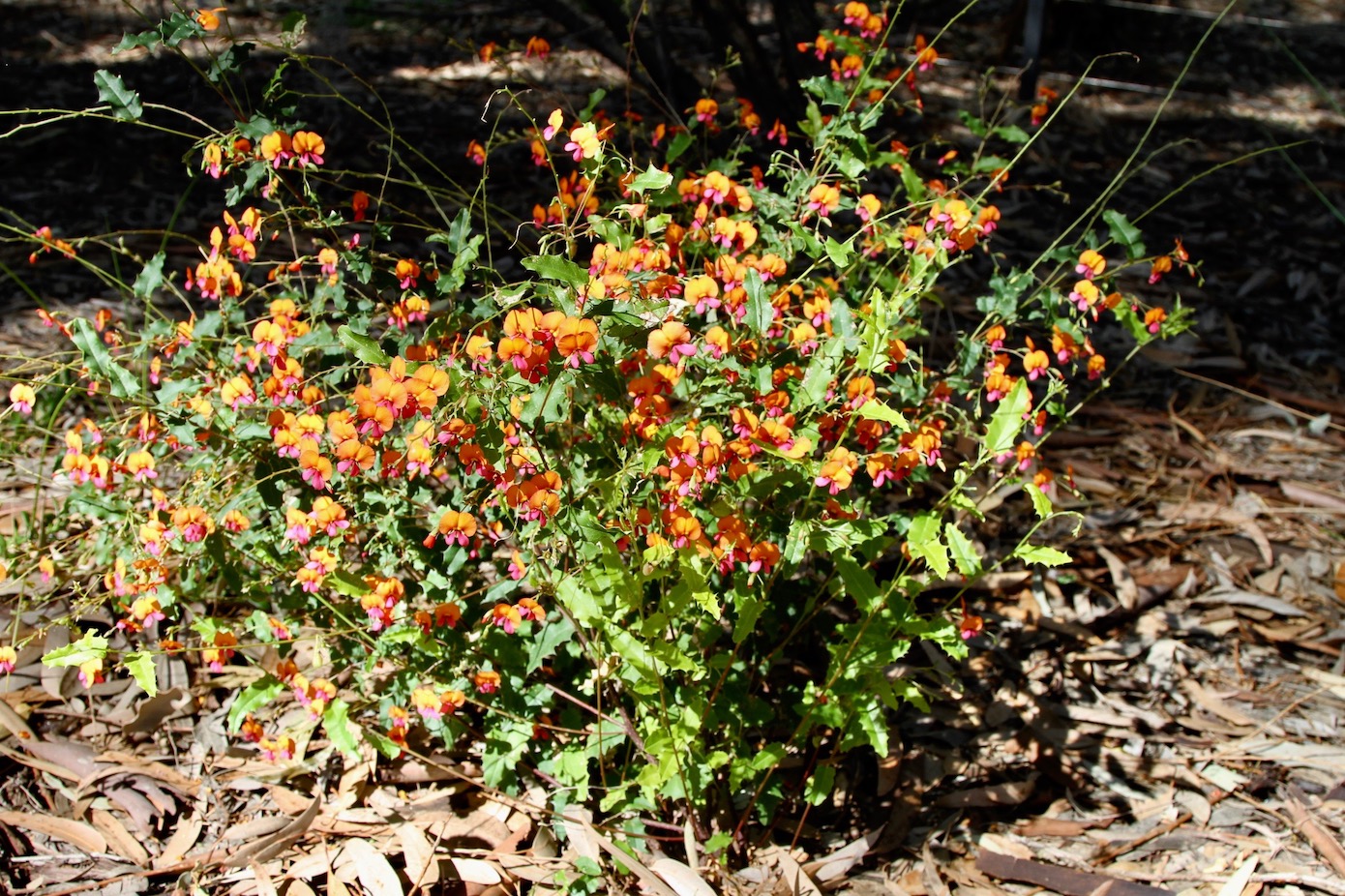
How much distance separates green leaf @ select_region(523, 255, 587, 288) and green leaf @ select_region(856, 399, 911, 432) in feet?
1.50

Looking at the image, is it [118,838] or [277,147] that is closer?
[277,147]

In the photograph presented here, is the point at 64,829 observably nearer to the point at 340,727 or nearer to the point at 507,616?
the point at 340,727

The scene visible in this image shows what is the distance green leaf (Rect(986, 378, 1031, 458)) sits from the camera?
1.79 metres

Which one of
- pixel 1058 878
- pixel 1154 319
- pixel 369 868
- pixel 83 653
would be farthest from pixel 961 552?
pixel 83 653

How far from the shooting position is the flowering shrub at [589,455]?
5.39ft

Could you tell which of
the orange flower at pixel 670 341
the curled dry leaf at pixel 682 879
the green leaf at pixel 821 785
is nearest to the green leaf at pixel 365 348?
the orange flower at pixel 670 341

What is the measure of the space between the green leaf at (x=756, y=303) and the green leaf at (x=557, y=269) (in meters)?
0.28

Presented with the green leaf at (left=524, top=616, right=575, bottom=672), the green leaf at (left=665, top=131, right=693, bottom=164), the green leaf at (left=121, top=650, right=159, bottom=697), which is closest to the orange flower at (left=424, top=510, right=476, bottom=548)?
the green leaf at (left=524, top=616, right=575, bottom=672)

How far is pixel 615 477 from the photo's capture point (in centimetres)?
171

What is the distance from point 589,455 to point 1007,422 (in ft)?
2.11

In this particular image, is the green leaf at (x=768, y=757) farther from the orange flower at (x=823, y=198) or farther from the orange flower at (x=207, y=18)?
the orange flower at (x=207, y=18)

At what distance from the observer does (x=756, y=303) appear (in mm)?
1711

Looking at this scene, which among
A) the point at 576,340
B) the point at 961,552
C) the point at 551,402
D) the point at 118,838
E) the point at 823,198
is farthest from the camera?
the point at 118,838

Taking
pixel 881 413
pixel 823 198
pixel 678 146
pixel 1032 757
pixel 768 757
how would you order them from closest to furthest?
pixel 881 413 < pixel 823 198 < pixel 768 757 < pixel 678 146 < pixel 1032 757
